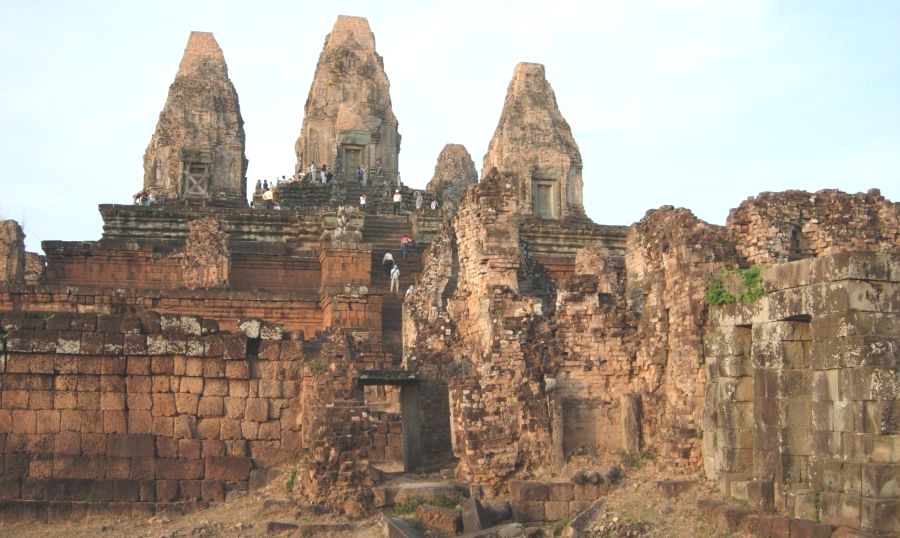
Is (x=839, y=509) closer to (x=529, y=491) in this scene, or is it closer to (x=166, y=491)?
(x=529, y=491)

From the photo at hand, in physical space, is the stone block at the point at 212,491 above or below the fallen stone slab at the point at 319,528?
above

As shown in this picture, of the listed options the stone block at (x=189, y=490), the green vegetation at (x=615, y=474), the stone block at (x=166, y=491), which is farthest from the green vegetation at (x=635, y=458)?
the stone block at (x=166, y=491)

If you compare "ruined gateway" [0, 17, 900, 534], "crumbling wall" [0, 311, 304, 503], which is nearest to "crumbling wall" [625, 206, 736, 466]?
"ruined gateway" [0, 17, 900, 534]

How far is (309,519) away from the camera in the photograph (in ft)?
49.6

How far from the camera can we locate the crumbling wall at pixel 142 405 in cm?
1606

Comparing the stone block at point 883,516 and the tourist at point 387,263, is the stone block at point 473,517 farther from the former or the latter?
the tourist at point 387,263

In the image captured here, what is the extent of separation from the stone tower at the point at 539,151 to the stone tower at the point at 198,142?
7962 mm

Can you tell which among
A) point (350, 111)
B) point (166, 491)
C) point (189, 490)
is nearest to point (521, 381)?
point (189, 490)

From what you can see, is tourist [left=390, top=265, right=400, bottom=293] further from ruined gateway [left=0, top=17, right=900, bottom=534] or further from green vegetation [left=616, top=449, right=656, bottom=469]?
green vegetation [left=616, top=449, right=656, bottom=469]

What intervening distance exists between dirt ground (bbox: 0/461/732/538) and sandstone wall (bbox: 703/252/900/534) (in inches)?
27.8

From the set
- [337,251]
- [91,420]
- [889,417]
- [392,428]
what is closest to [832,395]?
[889,417]

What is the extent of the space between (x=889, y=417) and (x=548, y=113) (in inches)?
1044

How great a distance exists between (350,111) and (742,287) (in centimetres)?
2665

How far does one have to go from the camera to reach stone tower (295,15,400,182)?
3956 cm
